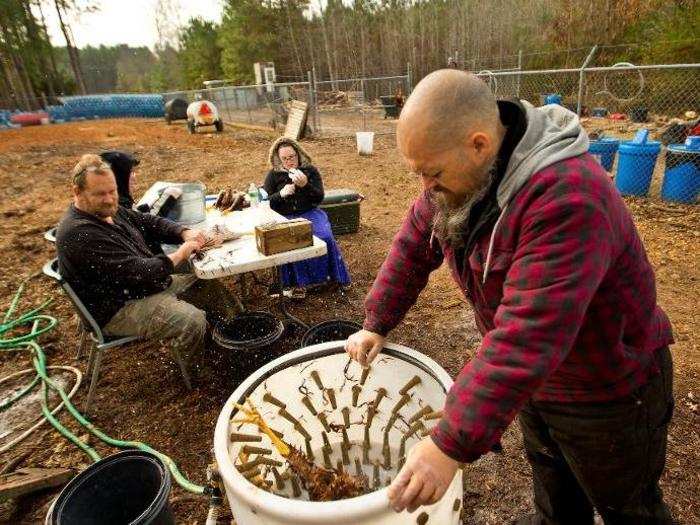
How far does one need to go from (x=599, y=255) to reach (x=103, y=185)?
288 cm

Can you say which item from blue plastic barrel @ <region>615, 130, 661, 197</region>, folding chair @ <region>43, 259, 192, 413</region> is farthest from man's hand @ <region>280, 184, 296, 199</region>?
blue plastic barrel @ <region>615, 130, 661, 197</region>

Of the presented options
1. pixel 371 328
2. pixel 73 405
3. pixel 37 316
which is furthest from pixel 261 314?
pixel 37 316

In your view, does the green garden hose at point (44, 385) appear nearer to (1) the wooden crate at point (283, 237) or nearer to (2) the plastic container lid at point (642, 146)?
(1) the wooden crate at point (283, 237)

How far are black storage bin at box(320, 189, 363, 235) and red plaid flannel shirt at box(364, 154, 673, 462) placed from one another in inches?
181

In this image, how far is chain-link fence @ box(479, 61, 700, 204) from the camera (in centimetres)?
596

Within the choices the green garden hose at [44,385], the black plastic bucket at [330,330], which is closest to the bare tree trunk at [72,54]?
the green garden hose at [44,385]

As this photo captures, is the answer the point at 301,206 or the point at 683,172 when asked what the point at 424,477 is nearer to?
the point at 301,206

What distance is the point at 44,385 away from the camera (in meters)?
3.21

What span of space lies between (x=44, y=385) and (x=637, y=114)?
1466 centimetres

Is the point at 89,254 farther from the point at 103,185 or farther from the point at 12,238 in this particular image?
the point at 12,238

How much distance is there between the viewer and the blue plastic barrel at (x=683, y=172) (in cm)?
569

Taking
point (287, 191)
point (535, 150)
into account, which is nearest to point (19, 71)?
point (287, 191)

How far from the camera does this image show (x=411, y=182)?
8219mm

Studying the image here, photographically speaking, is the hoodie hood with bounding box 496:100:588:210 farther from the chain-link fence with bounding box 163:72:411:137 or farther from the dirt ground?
the chain-link fence with bounding box 163:72:411:137
